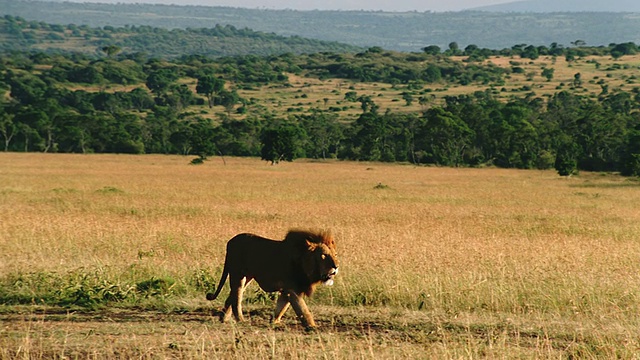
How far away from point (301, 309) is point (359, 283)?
2928 millimetres

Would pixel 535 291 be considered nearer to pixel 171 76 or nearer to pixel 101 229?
pixel 101 229

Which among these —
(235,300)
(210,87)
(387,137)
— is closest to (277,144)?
(387,137)

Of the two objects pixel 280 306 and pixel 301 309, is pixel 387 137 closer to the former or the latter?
pixel 280 306

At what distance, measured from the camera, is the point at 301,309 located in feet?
28.6

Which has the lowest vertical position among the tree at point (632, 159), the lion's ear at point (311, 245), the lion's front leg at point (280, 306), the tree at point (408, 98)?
the tree at point (408, 98)

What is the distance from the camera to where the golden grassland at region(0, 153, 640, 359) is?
8.27m

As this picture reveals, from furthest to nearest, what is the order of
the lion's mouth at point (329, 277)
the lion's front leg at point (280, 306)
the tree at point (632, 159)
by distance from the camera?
the tree at point (632, 159)
the lion's front leg at point (280, 306)
the lion's mouth at point (329, 277)

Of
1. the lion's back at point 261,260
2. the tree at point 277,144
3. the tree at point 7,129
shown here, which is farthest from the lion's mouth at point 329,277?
the tree at point 7,129

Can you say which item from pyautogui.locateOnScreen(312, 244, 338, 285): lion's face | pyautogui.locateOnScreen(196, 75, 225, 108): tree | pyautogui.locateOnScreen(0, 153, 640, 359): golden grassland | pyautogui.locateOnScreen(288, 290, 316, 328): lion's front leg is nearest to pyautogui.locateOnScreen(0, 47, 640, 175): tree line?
pyautogui.locateOnScreen(0, 153, 640, 359): golden grassland

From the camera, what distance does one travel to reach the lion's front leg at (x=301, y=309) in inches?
341

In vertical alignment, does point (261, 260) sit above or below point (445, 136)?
above

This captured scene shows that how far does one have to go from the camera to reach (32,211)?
81.8 ft

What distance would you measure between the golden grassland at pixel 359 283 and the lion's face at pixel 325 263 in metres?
0.63

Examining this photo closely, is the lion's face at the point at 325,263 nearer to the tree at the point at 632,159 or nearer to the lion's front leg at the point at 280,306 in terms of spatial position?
the lion's front leg at the point at 280,306
